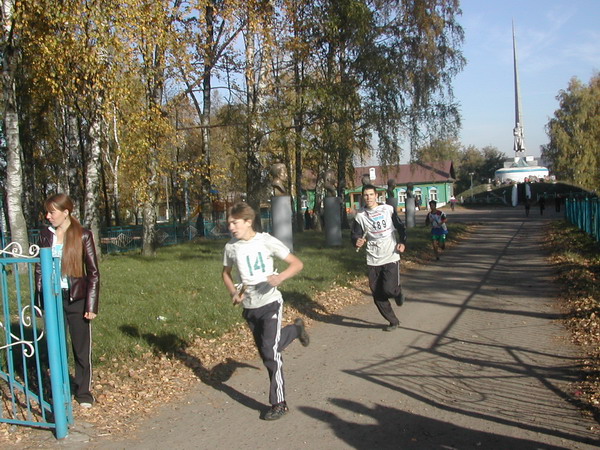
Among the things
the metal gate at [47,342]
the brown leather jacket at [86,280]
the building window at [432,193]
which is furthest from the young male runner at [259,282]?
the building window at [432,193]

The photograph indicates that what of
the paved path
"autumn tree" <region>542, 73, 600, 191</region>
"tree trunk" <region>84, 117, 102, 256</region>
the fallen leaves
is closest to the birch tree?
"tree trunk" <region>84, 117, 102, 256</region>

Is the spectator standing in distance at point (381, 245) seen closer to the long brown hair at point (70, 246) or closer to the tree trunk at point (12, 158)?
the long brown hair at point (70, 246)

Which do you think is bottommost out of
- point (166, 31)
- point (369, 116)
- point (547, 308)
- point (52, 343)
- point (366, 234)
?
point (547, 308)

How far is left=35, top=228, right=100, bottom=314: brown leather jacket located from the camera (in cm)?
510

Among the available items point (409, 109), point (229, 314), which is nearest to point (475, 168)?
point (409, 109)

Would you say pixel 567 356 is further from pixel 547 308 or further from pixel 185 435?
pixel 185 435

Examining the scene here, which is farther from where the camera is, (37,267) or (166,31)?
(166,31)

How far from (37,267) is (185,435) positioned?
187 centimetres

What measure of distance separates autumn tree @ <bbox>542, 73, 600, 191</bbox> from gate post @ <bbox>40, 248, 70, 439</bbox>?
199 feet

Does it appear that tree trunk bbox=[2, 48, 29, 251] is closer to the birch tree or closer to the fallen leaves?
the birch tree

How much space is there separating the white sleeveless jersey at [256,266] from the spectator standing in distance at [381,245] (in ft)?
9.87

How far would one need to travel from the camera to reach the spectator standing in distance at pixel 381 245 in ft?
26.5

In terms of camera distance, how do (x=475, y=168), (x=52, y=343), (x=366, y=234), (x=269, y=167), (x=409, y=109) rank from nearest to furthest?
(x=52, y=343)
(x=366, y=234)
(x=269, y=167)
(x=409, y=109)
(x=475, y=168)

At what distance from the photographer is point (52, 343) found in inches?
181
